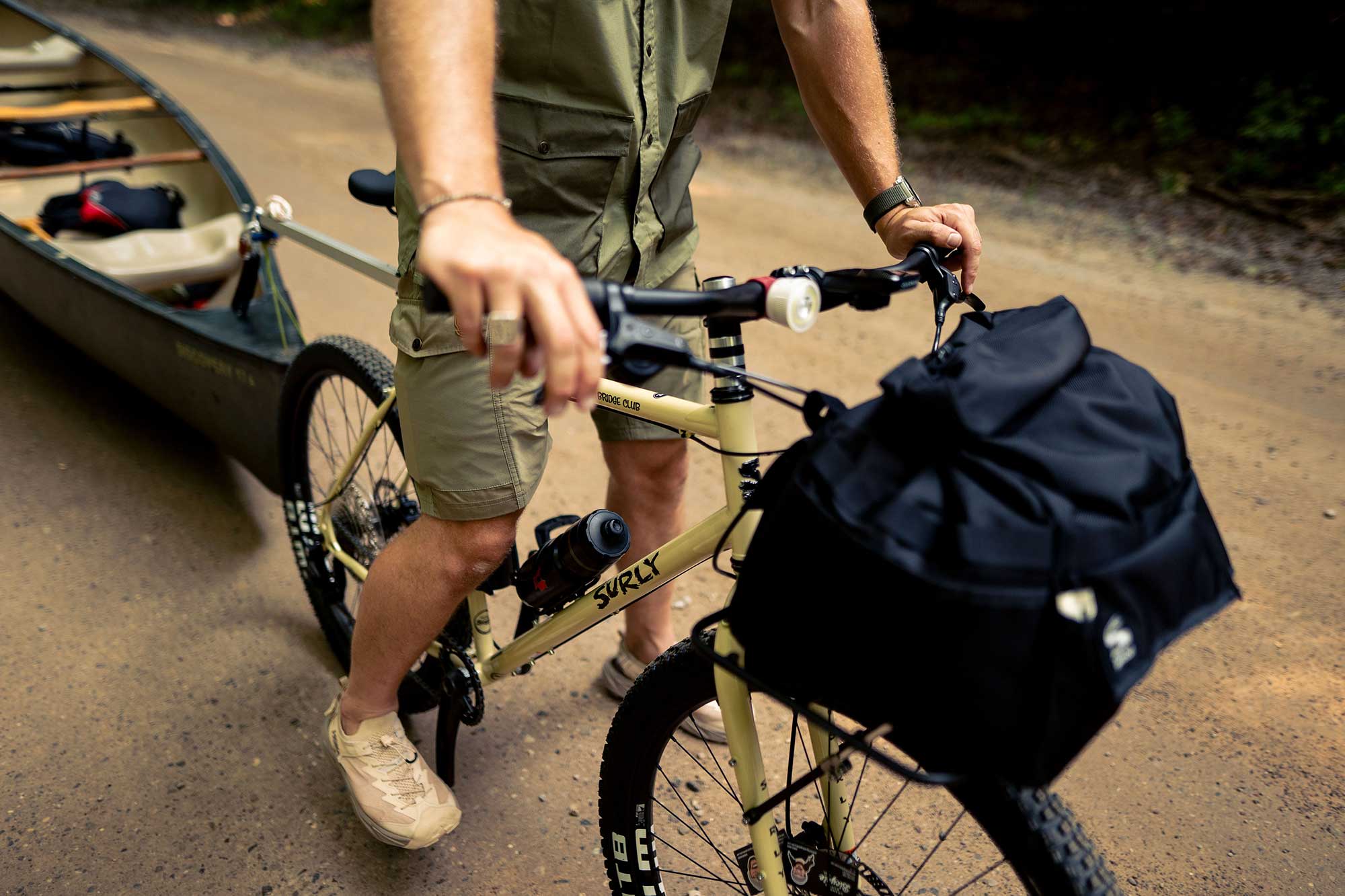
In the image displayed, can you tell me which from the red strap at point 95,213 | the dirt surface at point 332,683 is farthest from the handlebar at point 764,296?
the red strap at point 95,213

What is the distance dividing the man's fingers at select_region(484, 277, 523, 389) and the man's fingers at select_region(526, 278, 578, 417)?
1 cm

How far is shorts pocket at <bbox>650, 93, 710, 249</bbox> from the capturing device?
1793 mm

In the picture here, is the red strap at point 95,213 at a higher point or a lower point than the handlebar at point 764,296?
lower

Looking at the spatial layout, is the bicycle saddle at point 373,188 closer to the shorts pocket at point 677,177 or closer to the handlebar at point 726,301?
the shorts pocket at point 677,177

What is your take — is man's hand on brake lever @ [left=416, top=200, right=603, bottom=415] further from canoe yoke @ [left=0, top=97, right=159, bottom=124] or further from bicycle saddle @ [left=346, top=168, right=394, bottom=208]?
canoe yoke @ [left=0, top=97, right=159, bottom=124]

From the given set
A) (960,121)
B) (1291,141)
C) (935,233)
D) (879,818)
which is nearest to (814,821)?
(879,818)

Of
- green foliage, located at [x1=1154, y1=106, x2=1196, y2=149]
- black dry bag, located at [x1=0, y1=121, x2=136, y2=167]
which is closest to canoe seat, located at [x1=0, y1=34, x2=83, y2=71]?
black dry bag, located at [x1=0, y1=121, x2=136, y2=167]

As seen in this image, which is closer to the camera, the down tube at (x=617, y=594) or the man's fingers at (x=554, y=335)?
the man's fingers at (x=554, y=335)

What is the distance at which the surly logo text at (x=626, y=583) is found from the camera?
5.26 ft

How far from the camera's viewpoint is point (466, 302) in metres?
1.02

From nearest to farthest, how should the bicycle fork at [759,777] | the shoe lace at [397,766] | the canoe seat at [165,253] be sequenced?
the bicycle fork at [759,777] < the shoe lace at [397,766] < the canoe seat at [165,253]

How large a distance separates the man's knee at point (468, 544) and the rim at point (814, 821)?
19.4 inches

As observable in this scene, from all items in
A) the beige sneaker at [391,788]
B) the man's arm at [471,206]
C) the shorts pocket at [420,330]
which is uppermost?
the man's arm at [471,206]

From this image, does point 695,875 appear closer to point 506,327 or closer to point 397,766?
point 397,766
